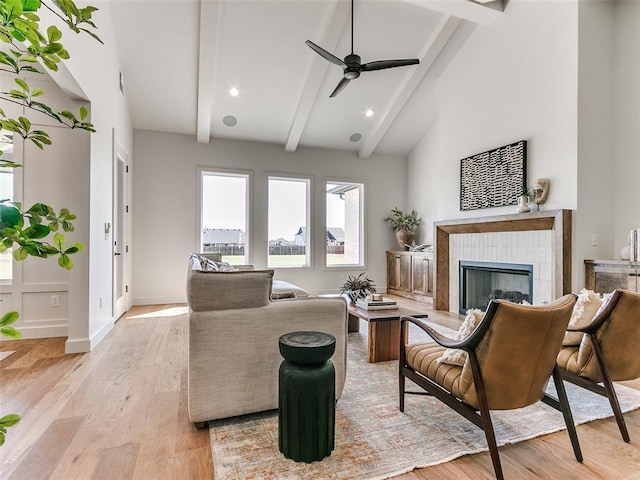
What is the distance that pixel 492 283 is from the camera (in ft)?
15.6

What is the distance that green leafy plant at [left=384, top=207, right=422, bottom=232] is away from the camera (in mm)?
6922

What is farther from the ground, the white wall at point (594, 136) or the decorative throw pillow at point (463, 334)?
the white wall at point (594, 136)

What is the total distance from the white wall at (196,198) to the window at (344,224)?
0.53 ft

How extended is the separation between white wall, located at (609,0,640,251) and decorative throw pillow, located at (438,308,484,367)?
10.0 ft

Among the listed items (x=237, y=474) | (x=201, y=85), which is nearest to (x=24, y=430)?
(x=237, y=474)

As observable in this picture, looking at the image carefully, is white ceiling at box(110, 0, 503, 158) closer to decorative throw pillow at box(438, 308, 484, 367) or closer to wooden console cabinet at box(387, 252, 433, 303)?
wooden console cabinet at box(387, 252, 433, 303)

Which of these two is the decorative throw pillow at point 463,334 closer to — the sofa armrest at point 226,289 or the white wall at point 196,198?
the sofa armrest at point 226,289

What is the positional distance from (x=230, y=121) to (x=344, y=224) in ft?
9.97

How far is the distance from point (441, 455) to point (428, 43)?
16.8ft

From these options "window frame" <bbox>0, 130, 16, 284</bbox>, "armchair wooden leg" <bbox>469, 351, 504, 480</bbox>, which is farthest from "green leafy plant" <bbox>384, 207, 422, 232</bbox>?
"window frame" <bbox>0, 130, 16, 284</bbox>

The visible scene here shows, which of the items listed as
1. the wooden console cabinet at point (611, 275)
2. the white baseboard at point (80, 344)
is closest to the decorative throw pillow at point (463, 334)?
the wooden console cabinet at point (611, 275)

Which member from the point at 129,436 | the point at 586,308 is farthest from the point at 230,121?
the point at 586,308

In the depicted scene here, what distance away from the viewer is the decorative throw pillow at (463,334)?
5.78 ft

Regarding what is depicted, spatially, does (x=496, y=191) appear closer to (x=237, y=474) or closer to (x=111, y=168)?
(x=237, y=474)
